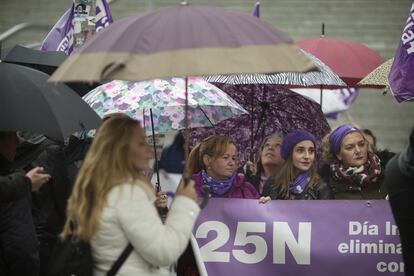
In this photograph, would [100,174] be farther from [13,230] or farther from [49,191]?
[49,191]

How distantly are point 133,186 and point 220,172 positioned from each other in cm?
280

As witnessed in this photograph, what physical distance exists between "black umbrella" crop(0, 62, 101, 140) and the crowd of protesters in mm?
207

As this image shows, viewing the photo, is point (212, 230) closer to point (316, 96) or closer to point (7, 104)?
point (7, 104)

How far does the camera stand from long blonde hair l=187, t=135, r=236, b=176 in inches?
292

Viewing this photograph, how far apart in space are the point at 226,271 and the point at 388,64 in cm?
221

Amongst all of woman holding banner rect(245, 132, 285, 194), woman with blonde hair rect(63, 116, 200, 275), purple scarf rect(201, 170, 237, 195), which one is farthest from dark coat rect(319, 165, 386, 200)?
woman with blonde hair rect(63, 116, 200, 275)

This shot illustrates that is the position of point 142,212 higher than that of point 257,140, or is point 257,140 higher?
point 142,212

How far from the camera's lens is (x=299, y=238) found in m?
6.87

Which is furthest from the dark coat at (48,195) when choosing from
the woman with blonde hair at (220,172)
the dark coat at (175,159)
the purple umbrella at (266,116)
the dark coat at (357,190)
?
the dark coat at (175,159)

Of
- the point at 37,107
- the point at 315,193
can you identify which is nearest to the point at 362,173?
the point at 315,193

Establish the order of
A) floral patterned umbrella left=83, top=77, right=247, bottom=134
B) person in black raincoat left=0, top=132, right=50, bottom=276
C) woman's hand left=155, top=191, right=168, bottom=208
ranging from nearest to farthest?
person in black raincoat left=0, top=132, right=50, bottom=276 < woman's hand left=155, top=191, right=168, bottom=208 < floral patterned umbrella left=83, top=77, right=247, bottom=134

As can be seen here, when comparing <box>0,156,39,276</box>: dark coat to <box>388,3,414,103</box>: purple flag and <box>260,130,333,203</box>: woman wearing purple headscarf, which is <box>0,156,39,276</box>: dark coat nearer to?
<box>260,130,333,203</box>: woman wearing purple headscarf

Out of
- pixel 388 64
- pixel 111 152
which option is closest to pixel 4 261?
pixel 111 152

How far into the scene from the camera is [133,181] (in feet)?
15.3
